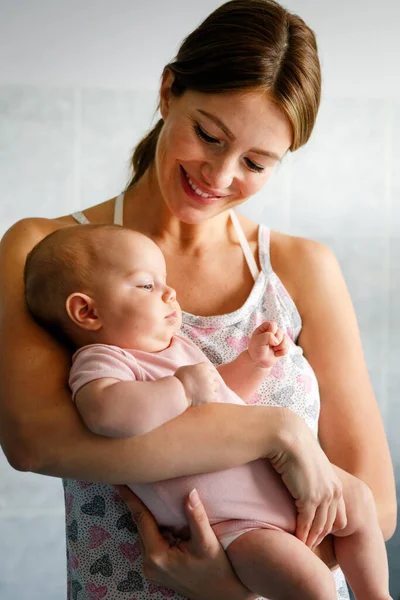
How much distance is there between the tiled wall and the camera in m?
2.81

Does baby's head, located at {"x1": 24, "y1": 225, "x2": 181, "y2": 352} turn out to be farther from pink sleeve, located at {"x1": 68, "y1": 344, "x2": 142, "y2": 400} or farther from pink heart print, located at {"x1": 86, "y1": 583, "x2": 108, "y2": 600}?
pink heart print, located at {"x1": 86, "y1": 583, "x2": 108, "y2": 600}

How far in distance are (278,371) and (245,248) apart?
12.3 inches

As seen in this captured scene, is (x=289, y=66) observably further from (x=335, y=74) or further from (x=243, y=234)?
(x=335, y=74)

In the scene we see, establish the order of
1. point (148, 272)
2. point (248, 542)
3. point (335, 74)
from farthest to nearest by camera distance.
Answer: point (335, 74), point (148, 272), point (248, 542)

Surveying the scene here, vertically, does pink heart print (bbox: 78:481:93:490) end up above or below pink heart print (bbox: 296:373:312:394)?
below

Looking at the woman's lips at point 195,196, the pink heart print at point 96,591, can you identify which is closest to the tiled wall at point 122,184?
the woman's lips at point 195,196

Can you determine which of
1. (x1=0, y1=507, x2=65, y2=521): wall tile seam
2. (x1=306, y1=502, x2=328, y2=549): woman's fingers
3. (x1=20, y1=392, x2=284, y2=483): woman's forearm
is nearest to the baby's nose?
(x1=20, y1=392, x2=284, y2=483): woman's forearm

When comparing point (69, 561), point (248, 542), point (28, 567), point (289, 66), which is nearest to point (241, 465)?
point (248, 542)

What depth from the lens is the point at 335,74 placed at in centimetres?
295

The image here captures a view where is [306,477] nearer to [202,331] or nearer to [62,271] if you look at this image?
[202,331]

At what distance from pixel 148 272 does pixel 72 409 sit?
0.27 m

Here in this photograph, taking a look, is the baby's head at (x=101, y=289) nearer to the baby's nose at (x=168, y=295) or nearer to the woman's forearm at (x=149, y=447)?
the baby's nose at (x=168, y=295)

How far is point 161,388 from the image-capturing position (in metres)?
1.18

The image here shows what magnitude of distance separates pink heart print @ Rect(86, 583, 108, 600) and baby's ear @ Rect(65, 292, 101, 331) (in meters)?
0.47
